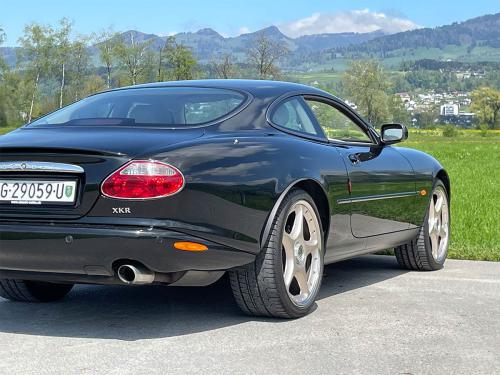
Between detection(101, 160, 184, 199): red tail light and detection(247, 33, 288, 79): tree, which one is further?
detection(247, 33, 288, 79): tree

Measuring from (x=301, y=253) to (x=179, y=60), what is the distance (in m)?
109

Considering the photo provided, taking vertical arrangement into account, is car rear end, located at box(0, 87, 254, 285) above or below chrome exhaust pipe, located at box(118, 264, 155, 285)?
above

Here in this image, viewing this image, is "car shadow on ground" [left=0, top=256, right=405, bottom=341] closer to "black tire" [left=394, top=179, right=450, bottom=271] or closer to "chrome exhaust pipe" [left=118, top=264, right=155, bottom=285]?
"chrome exhaust pipe" [left=118, top=264, right=155, bottom=285]

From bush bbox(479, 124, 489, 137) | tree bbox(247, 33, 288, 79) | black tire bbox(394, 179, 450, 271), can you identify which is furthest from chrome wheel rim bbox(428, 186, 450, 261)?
bush bbox(479, 124, 489, 137)

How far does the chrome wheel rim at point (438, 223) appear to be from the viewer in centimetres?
742

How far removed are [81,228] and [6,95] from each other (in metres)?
124

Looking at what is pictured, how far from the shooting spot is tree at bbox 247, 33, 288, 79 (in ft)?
339

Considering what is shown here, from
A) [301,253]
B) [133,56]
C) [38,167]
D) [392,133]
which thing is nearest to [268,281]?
[301,253]

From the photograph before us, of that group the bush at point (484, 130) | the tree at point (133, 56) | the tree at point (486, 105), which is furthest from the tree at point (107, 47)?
the tree at point (486, 105)

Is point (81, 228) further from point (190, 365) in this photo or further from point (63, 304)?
point (63, 304)

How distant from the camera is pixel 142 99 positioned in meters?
5.54

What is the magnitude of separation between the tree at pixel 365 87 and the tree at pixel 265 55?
50.8 m

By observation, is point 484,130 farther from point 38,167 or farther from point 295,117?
point 38,167

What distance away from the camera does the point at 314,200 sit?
5535mm
